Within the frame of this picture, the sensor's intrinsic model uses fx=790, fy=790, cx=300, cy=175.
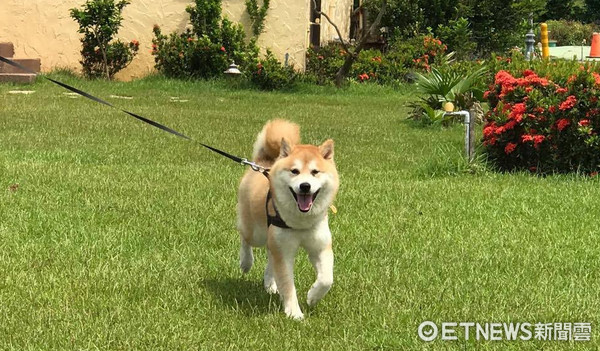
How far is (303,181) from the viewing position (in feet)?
14.0

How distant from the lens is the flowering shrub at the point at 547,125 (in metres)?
9.90

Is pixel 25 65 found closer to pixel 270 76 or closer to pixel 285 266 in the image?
pixel 270 76

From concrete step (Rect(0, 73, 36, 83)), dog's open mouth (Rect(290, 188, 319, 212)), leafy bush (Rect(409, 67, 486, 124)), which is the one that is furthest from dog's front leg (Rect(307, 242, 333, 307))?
concrete step (Rect(0, 73, 36, 83))

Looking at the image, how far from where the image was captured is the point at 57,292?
16.4 feet

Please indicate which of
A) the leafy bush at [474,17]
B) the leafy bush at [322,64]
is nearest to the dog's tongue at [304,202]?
the leafy bush at [322,64]

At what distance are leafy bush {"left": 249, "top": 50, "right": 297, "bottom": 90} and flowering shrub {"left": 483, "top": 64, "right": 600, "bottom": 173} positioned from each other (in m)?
11.4

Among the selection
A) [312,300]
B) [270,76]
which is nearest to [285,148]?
[312,300]

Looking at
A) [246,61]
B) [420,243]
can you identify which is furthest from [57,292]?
[246,61]

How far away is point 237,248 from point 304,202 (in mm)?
2006

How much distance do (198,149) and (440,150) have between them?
350cm

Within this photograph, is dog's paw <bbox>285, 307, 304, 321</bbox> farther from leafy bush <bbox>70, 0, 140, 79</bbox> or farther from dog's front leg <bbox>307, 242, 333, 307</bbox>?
leafy bush <bbox>70, 0, 140, 79</bbox>

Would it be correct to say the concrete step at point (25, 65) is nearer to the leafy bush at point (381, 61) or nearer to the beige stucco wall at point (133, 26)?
the beige stucco wall at point (133, 26)

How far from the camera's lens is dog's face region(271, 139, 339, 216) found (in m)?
4.31

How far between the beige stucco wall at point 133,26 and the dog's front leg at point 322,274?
19.5 metres
